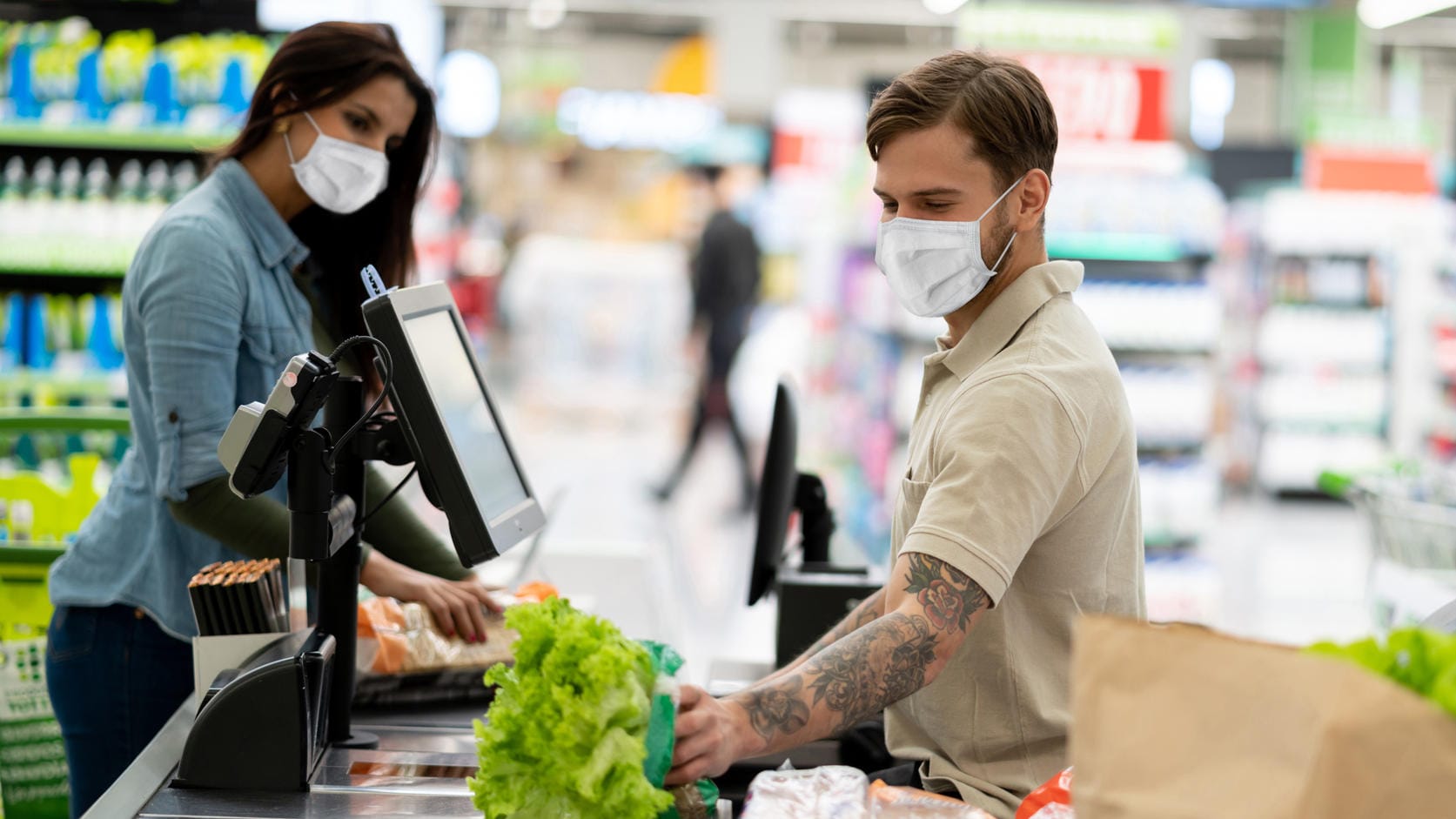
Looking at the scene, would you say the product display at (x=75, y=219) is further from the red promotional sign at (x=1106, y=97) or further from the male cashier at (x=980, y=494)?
the male cashier at (x=980, y=494)

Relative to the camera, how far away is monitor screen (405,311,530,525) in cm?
156

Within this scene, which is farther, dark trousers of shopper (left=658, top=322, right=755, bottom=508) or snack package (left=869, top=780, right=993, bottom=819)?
dark trousers of shopper (left=658, top=322, right=755, bottom=508)

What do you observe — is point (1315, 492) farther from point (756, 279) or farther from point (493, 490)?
point (493, 490)

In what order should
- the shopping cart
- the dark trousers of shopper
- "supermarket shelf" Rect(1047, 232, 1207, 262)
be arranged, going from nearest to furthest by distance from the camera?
the shopping cart
"supermarket shelf" Rect(1047, 232, 1207, 262)
the dark trousers of shopper

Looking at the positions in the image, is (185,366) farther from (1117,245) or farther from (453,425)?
(1117,245)

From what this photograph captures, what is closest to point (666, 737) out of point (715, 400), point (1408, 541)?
point (1408, 541)

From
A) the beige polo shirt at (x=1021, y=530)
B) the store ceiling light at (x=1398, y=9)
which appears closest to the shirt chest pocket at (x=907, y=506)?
the beige polo shirt at (x=1021, y=530)

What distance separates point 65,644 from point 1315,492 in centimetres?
1109

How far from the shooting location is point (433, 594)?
6.38 ft

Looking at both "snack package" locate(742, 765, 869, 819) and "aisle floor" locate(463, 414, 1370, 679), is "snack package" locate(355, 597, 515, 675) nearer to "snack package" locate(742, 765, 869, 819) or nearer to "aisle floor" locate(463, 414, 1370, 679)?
"aisle floor" locate(463, 414, 1370, 679)

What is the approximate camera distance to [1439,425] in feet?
34.4

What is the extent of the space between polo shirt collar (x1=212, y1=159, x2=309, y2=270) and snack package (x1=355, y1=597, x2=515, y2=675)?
1.96 ft

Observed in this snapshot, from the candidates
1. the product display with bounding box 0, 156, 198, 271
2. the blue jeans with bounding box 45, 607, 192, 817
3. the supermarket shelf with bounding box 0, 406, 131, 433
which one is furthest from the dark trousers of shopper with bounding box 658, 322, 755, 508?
the blue jeans with bounding box 45, 607, 192, 817

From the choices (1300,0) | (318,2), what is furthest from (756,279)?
(318,2)
